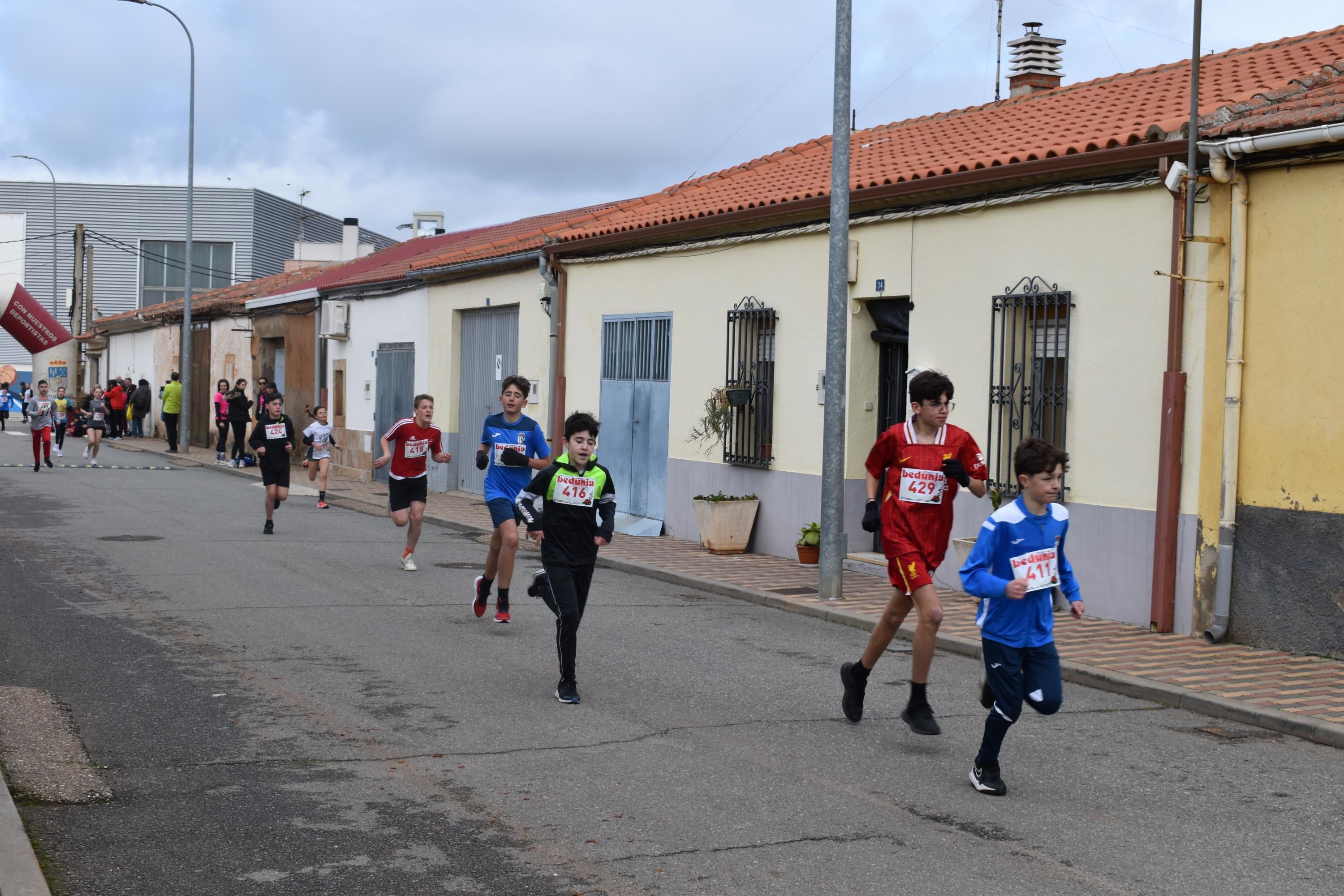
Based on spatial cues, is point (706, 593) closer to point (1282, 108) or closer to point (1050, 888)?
point (1282, 108)

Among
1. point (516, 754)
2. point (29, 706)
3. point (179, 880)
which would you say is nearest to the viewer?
point (179, 880)

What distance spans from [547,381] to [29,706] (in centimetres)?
1278

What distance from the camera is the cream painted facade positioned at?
1026cm

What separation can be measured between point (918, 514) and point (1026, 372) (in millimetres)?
4978

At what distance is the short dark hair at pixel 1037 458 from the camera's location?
556cm

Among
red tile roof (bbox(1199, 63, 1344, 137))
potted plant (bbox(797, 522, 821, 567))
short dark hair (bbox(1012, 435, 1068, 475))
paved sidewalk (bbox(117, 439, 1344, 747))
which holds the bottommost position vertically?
paved sidewalk (bbox(117, 439, 1344, 747))

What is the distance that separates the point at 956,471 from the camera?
675 centimetres

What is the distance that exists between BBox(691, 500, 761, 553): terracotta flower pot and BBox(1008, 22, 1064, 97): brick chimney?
25.6 ft

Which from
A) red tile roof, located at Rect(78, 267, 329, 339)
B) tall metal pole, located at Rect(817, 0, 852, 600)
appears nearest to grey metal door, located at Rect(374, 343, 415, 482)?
red tile roof, located at Rect(78, 267, 329, 339)

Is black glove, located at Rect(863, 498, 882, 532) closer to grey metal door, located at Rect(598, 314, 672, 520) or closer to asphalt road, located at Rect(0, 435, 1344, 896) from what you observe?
asphalt road, located at Rect(0, 435, 1344, 896)

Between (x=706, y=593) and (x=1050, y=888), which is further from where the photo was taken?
(x=706, y=593)

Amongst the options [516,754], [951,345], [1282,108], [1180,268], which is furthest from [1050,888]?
[951,345]

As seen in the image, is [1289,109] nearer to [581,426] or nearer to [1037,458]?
[1037,458]

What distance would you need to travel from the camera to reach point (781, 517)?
14.4m
